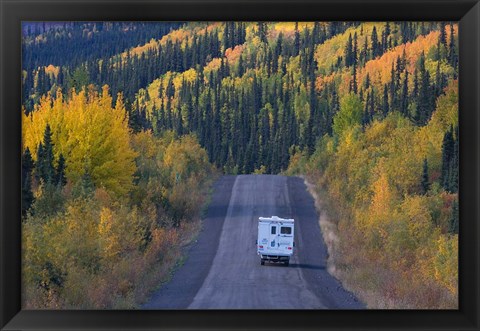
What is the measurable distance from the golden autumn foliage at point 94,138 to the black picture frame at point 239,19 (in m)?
6.50

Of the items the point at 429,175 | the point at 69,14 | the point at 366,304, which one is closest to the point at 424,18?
the point at 69,14

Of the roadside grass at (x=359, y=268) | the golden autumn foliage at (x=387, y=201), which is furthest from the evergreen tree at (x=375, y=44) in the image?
the roadside grass at (x=359, y=268)

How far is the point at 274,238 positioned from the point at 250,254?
5.56 ft

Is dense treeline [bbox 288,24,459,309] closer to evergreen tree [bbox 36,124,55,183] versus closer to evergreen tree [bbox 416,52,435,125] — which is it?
evergreen tree [bbox 416,52,435,125]

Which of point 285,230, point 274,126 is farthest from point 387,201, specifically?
point 274,126

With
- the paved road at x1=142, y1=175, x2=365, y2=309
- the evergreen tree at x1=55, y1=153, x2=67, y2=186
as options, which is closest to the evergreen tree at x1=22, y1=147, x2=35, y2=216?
the evergreen tree at x1=55, y1=153, x2=67, y2=186

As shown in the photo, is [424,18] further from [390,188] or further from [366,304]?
[390,188]

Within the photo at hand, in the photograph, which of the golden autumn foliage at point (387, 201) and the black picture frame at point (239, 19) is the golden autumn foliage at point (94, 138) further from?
the black picture frame at point (239, 19)

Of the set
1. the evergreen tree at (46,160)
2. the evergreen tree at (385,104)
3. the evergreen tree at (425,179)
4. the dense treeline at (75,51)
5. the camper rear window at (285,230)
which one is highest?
the dense treeline at (75,51)

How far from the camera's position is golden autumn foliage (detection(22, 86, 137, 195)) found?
662 inches

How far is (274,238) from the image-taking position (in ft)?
52.3

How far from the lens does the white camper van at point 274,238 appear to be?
15.9 m

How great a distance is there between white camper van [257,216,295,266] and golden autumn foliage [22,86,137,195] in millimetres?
2892

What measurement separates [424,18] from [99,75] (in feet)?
30.3
